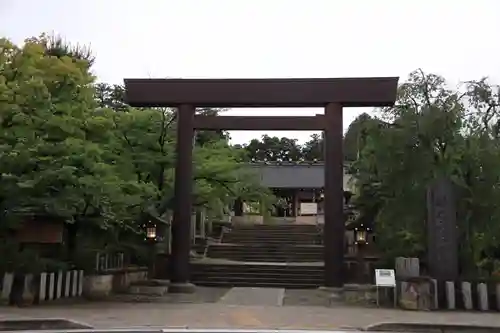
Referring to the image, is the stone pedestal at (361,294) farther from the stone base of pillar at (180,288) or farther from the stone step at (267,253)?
the stone step at (267,253)

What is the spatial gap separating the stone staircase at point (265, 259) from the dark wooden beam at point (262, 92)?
696 centimetres

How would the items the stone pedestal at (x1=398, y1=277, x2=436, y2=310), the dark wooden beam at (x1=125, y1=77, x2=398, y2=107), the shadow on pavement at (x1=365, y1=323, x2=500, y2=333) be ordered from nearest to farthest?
the shadow on pavement at (x1=365, y1=323, x2=500, y2=333) → the stone pedestal at (x1=398, y1=277, x2=436, y2=310) → the dark wooden beam at (x1=125, y1=77, x2=398, y2=107)

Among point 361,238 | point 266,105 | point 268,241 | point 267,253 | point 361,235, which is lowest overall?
point 267,253

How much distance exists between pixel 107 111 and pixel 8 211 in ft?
14.6

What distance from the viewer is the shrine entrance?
19438 millimetres

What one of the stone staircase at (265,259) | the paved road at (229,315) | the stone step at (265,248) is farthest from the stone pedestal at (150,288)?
the stone step at (265,248)

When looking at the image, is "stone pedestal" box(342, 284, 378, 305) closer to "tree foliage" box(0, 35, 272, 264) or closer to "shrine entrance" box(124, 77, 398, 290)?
"shrine entrance" box(124, 77, 398, 290)

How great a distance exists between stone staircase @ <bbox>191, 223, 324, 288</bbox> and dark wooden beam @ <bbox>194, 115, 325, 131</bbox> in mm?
5958

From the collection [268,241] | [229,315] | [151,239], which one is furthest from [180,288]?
[268,241]

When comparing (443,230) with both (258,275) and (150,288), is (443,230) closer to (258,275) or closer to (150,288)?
(258,275)

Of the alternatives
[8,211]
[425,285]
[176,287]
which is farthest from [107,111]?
[425,285]

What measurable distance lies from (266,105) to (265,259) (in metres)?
11.5

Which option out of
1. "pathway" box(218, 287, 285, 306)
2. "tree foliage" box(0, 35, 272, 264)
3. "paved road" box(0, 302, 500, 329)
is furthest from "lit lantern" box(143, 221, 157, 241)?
"paved road" box(0, 302, 500, 329)

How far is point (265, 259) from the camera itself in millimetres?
29516
